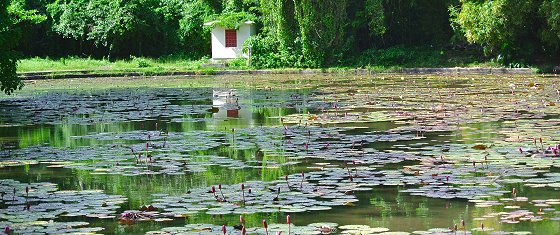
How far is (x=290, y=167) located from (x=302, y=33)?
2586 cm

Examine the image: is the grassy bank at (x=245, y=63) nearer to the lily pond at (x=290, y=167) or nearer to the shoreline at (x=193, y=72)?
the shoreline at (x=193, y=72)

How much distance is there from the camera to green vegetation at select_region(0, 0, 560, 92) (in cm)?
2942

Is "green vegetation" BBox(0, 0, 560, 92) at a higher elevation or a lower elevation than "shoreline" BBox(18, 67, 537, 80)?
higher

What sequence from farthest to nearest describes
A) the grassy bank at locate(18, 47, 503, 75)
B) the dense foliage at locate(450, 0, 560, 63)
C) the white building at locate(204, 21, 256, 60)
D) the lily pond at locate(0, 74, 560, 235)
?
the white building at locate(204, 21, 256, 60) < the grassy bank at locate(18, 47, 503, 75) < the dense foliage at locate(450, 0, 560, 63) < the lily pond at locate(0, 74, 560, 235)

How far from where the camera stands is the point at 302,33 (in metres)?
35.2

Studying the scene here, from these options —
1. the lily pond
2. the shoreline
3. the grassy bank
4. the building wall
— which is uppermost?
the building wall

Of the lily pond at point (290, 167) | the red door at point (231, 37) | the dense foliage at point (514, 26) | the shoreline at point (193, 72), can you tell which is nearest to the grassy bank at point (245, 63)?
the shoreline at point (193, 72)

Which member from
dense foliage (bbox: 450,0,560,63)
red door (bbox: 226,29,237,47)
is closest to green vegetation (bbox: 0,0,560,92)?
dense foliage (bbox: 450,0,560,63)

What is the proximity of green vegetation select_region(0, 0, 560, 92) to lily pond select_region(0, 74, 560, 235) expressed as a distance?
10.8 m

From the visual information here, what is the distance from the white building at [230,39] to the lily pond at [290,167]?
21.0m

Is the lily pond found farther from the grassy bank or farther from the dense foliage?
the grassy bank

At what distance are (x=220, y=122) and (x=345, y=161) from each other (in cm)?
563

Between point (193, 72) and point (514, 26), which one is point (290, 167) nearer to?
point (514, 26)

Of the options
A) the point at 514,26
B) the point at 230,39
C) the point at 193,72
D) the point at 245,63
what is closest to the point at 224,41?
the point at 230,39
